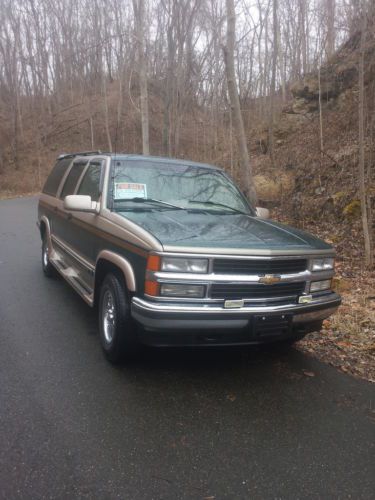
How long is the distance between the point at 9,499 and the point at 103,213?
8.54 ft

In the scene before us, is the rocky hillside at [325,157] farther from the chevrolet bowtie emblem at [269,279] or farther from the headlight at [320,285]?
the chevrolet bowtie emblem at [269,279]

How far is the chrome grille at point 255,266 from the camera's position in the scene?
11.1ft

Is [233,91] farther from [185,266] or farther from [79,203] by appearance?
[185,266]

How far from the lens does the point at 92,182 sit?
5047mm

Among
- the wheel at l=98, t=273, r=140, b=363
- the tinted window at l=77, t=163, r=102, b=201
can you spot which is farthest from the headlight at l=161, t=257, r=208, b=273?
the tinted window at l=77, t=163, r=102, b=201

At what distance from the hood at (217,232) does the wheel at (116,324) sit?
63 cm

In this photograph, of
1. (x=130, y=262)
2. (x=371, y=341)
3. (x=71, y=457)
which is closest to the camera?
(x=71, y=457)

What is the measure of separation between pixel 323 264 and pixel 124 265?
1757 millimetres

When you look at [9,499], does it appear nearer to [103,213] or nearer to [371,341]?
[103,213]

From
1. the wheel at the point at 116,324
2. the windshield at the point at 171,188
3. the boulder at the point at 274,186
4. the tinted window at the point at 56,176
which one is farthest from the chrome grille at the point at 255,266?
the boulder at the point at 274,186

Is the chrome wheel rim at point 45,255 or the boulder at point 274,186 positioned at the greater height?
the boulder at point 274,186

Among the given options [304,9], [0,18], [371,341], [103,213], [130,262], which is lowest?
[371,341]

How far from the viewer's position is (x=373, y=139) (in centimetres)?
1008

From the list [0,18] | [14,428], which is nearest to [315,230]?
[14,428]
